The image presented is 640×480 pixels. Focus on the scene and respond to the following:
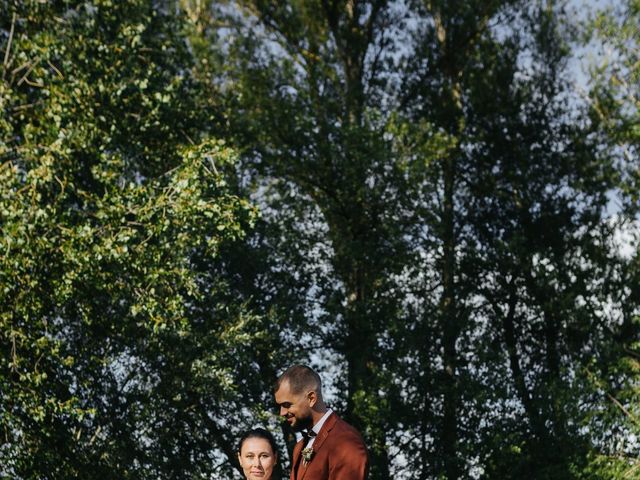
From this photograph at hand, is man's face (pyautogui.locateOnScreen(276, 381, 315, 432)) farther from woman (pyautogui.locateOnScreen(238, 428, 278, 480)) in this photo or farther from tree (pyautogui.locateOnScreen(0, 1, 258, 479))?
tree (pyautogui.locateOnScreen(0, 1, 258, 479))

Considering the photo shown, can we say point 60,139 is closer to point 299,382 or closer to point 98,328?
point 98,328

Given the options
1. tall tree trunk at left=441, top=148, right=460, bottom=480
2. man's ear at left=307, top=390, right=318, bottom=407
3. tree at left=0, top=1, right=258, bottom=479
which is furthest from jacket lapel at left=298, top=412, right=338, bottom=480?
tall tree trunk at left=441, top=148, right=460, bottom=480

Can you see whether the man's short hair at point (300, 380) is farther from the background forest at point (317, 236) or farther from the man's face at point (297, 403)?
the background forest at point (317, 236)

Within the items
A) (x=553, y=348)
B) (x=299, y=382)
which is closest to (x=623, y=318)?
(x=553, y=348)

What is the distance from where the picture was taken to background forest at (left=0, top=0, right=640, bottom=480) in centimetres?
1422

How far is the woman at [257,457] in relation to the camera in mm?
6305

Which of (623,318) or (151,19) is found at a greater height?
(151,19)

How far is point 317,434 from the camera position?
17.4ft

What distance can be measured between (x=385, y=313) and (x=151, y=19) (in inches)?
305

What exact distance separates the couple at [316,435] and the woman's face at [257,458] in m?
0.79

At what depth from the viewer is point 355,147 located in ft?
69.8

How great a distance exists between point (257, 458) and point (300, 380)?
127 centimetres

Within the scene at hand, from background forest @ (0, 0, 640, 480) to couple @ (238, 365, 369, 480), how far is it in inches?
323

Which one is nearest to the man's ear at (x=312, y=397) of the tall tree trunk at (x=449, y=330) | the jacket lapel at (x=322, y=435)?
the jacket lapel at (x=322, y=435)
